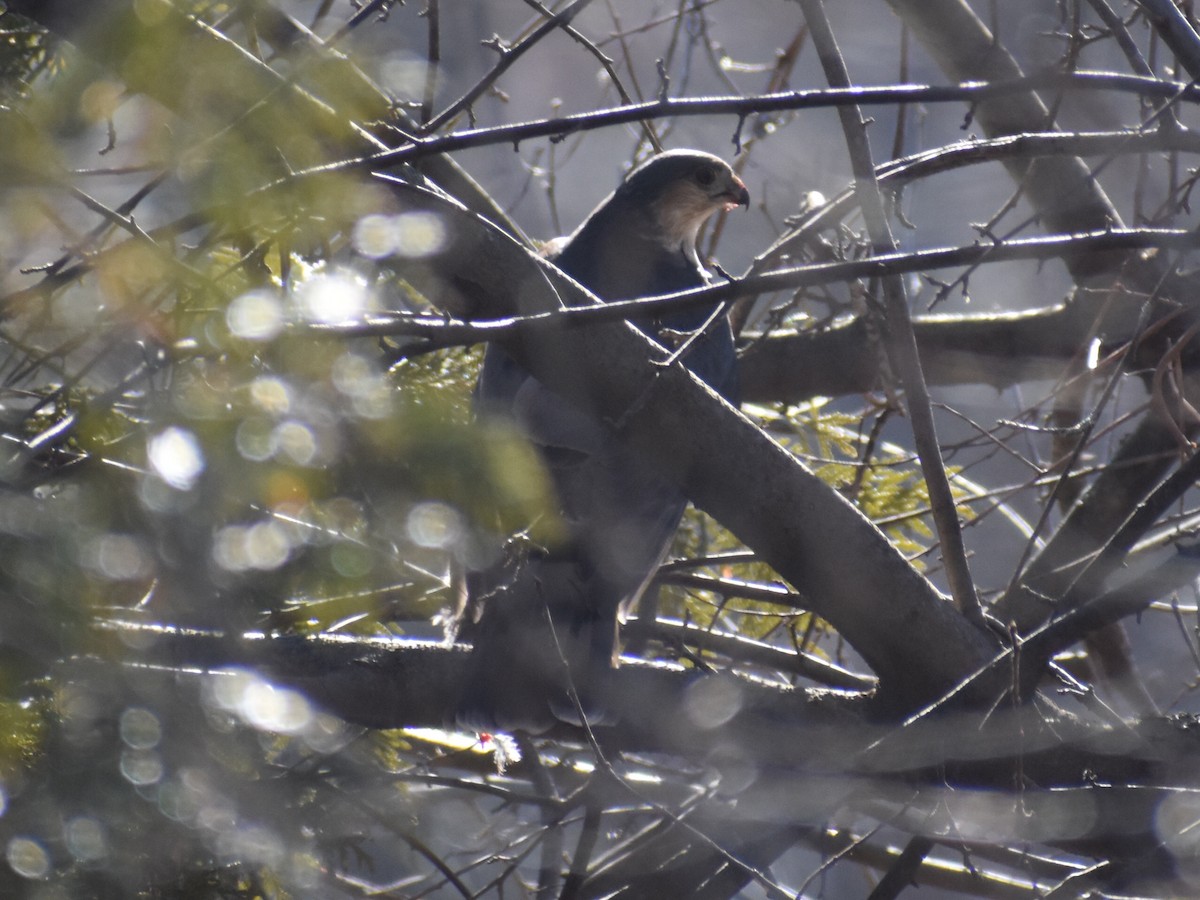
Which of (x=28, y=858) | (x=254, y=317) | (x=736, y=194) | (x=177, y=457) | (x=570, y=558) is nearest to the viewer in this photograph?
(x=28, y=858)

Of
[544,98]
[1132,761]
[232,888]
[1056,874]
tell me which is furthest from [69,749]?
[544,98]

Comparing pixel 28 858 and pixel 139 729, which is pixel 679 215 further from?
pixel 28 858

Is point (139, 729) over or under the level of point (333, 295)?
under

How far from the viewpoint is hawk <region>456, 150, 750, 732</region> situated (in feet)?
7.39

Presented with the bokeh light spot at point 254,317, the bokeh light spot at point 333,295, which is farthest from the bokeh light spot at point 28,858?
the bokeh light spot at point 333,295

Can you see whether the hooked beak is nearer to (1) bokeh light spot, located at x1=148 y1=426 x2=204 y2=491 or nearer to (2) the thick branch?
(2) the thick branch

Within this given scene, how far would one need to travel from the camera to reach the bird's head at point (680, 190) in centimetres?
333

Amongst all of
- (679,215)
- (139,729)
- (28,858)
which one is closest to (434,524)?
(139,729)

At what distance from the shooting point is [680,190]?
338 centimetres

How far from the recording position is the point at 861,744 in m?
2.10

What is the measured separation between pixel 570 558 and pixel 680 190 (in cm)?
128

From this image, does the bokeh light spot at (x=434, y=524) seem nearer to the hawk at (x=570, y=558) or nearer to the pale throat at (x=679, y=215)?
the hawk at (x=570, y=558)

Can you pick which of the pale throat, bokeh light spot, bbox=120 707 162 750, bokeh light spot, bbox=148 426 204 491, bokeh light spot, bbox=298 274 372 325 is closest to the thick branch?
bokeh light spot, bbox=298 274 372 325

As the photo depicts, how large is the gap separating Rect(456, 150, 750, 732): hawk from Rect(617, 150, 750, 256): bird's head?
0.29m
